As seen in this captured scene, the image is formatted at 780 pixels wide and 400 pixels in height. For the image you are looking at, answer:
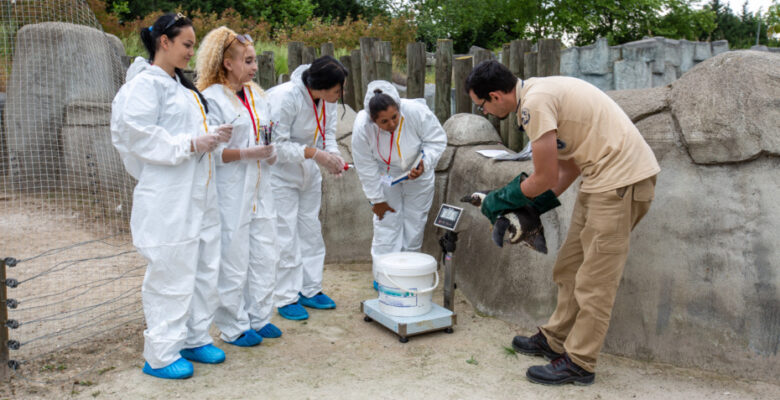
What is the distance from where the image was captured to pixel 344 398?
332cm

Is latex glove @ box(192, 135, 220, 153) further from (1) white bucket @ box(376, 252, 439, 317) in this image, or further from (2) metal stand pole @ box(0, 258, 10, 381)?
(1) white bucket @ box(376, 252, 439, 317)

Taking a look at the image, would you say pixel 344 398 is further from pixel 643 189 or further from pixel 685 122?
pixel 685 122

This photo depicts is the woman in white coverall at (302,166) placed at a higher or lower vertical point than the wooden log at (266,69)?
lower

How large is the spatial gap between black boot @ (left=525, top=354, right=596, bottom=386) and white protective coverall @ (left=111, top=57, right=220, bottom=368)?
191cm

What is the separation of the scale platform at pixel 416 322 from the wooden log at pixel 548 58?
8.18ft

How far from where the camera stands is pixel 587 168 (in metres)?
3.27

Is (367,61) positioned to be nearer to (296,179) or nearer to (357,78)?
(357,78)

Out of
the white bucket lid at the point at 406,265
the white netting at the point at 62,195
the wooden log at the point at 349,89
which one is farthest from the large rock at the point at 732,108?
the wooden log at the point at 349,89

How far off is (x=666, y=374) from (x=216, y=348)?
2.52 m

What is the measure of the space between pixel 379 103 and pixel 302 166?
68cm

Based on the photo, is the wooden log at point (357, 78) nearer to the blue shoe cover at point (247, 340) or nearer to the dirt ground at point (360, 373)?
the dirt ground at point (360, 373)

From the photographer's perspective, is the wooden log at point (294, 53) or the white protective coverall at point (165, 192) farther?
the wooden log at point (294, 53)

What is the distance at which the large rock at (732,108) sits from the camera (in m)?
3.44

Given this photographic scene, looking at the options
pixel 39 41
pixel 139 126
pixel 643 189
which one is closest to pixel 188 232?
pixel 139 126
